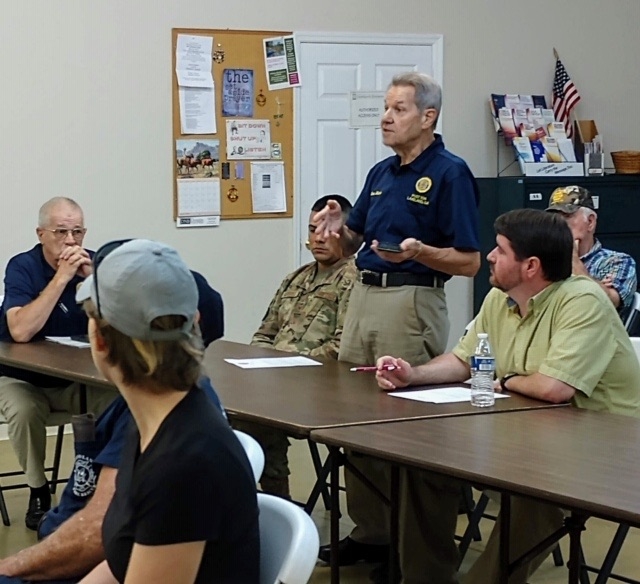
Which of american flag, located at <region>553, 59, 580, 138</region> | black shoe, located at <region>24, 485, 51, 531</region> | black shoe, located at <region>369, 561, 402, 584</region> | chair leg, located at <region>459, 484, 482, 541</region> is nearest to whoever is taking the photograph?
black shoe, located at <region>369, 561, 402, 584</region>

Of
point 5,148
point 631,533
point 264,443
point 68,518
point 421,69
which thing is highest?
point 421,69

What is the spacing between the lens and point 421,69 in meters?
6.84

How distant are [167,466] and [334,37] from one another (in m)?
5.26

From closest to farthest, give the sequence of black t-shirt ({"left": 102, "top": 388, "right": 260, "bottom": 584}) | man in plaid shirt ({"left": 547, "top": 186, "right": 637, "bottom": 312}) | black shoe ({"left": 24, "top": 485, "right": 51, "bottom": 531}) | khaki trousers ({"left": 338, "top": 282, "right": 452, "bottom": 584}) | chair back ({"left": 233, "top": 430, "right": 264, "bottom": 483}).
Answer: black t-shirt ({"left": 102, "top": 388, "right": 260, "bottom": 584})
chair back ({"left": 233, "top": 430, "right": 264, "bottom": 483})
khaki trousers ({"left": 338, "top": 282, "right": 452, "bottom": 584})
black shoe ({"left": 24, "top": 485, "right": 51, "bottom": 531})
man in plaid shirt ({"left": 547, "top": 186, "right": 637, "bottom": 312})

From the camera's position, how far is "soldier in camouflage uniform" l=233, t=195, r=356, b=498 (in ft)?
15.2

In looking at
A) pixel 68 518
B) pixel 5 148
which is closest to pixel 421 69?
pixel 5 148

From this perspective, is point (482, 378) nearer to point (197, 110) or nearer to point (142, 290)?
point (142, 290)

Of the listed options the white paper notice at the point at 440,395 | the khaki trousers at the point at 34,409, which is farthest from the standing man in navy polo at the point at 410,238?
the khaki trousers at the point at 34,409

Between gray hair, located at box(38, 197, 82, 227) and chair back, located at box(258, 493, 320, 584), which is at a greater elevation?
gray hair, located at box(38, 197, 82, 227)

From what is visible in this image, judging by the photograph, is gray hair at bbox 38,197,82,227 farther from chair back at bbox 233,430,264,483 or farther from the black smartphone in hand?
chair back at bbox 233,430,264,483

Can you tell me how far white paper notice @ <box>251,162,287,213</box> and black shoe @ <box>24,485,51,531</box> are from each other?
243cm

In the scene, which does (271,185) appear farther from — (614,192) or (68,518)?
(68,518)

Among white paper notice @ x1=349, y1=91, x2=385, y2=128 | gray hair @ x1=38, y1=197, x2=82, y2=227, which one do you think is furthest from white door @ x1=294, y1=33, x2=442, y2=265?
gray hair @ x1=38, y1=197, x2=82, y2=227

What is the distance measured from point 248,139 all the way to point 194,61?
0.52 meters
